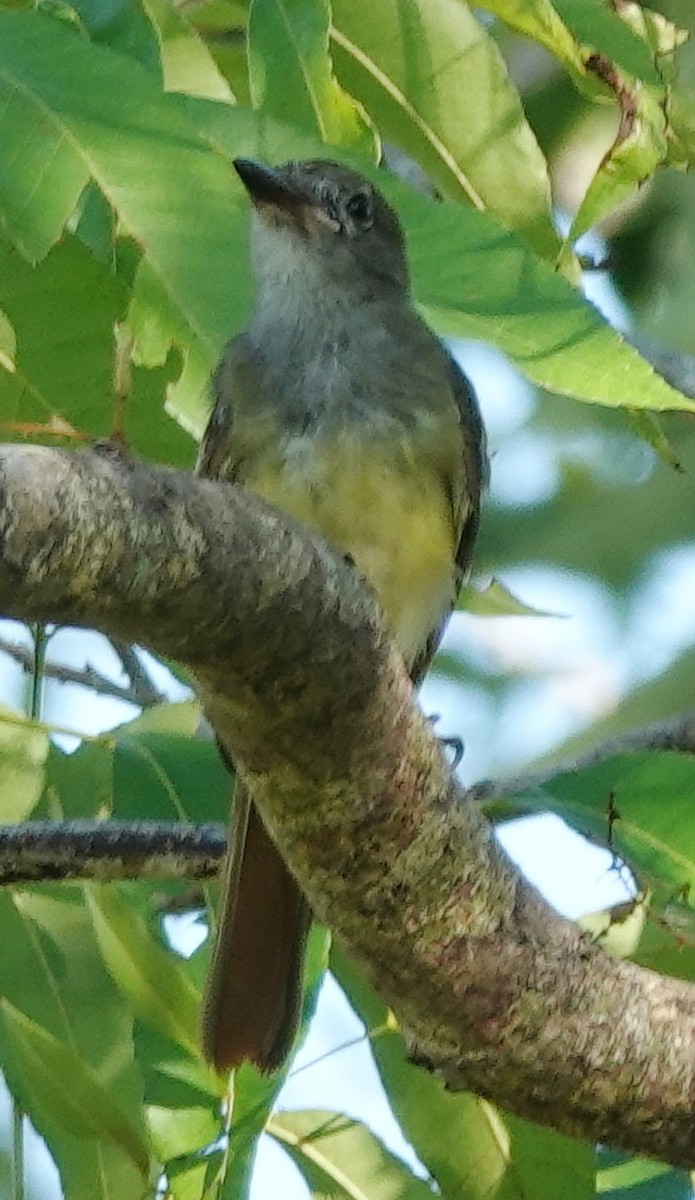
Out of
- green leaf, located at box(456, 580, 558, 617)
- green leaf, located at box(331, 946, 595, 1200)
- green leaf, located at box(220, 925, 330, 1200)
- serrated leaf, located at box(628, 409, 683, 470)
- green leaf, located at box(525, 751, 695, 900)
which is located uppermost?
serrated leaf, located at box(628, 409, 683, 470)

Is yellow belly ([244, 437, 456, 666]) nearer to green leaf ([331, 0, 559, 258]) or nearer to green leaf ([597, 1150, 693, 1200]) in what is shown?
green leaf ([331, 0, 559, 258])

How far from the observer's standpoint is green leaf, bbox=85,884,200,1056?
2.51 m

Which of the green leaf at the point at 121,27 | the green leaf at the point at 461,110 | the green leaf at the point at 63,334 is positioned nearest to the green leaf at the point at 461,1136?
the green leaf at the point at 63,334

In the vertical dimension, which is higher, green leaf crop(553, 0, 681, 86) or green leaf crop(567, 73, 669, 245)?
green leaf crop(553, 0, 681, 86)

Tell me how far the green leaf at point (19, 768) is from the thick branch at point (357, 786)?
61 cm

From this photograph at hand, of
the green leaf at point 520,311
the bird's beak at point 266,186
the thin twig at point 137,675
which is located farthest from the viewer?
the thin twig at point 137,675

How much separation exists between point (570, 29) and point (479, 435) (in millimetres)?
731

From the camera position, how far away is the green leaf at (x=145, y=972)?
98.8 inches

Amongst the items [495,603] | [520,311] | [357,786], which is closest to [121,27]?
[520,311]

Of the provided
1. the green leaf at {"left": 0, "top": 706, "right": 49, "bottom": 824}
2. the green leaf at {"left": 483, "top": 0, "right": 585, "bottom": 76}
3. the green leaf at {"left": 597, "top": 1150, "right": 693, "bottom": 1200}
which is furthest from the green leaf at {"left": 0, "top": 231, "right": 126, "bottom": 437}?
the green leaf at {"left": 597, "top": 1150, "right": 693, "bottom": 1200}

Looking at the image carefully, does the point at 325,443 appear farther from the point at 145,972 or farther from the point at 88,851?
the point at 145,972

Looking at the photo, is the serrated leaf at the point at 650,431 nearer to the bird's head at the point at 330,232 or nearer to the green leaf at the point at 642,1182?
the bird's head at the point at 330,232

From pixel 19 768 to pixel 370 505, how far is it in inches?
23.5

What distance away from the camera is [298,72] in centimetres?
274
